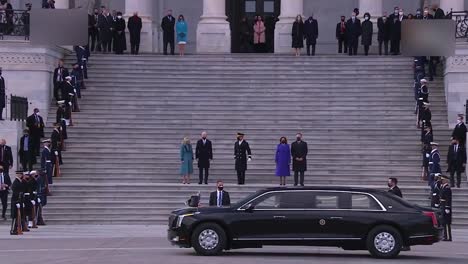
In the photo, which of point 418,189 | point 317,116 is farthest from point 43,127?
point 418,189

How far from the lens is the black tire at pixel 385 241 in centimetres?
2988

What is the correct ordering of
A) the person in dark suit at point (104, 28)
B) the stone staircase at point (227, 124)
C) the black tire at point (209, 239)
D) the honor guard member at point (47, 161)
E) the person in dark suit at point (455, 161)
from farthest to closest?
the person in dark suit at point (104, 28) → the person in dark suit at point (455, 161) → the honor guard member at point (47, 161) → the stone staircase at point (227, 124) → the black tire at point (209, 239)

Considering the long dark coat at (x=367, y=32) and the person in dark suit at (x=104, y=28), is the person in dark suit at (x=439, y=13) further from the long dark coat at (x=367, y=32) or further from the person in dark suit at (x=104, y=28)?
the person in dark suit at (x=104, y=28)

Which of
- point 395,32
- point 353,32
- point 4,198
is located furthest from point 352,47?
point 4,198

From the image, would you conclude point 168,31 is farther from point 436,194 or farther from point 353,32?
point 436,194

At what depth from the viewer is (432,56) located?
4888 cm

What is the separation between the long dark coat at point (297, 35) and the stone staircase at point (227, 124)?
5.17ft

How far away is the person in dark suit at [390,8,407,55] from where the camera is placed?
52.8 metres

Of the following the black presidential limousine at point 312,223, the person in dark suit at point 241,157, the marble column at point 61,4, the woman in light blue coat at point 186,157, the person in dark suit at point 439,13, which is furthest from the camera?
the marble column at point 61,4

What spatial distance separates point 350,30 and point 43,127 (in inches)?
553

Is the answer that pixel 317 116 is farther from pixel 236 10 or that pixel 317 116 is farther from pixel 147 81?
pixel 236 10

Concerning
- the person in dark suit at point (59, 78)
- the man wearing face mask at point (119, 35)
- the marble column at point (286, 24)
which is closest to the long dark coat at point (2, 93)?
the person in dark suit at point (59, 78)

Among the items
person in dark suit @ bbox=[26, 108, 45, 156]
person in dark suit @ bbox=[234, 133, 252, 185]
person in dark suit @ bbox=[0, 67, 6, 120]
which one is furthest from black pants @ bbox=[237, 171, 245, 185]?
person in dark suit @ bbox=[0, 67, 6, 120]

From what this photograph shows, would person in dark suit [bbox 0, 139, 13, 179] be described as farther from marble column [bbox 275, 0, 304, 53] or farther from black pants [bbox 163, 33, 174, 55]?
marble column [bbox 275, 0, 304, 53]
